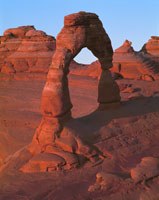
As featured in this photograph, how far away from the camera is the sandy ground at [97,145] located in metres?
6.22

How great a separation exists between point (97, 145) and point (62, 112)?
4.03ft

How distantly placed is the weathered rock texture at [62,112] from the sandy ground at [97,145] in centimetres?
27

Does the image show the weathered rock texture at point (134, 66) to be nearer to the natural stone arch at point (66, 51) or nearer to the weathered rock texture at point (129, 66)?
the weathered rock texture at point (129, 66)

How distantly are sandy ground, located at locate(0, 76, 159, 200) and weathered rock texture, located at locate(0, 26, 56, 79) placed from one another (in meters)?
7.65

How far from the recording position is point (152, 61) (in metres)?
21.0

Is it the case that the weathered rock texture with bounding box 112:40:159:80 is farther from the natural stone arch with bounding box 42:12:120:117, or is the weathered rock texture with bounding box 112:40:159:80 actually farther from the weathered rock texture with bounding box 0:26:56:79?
the natural stone arch with bounding box 42:12:120:117

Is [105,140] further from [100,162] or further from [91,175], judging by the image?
[91,175]

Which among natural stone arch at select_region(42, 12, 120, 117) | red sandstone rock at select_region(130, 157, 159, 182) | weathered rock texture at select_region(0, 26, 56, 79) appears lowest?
weathered rock texture at select_region(0, 26, 56, 79)

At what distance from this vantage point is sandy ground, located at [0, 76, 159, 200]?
6223mm

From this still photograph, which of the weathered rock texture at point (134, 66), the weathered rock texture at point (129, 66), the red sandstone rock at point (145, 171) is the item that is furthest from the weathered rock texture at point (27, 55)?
the red sandstone rock at point (145, 171)

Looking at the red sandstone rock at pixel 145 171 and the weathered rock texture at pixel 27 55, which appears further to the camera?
the weathered rock texture at pixel 27 55

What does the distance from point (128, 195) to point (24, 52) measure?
64.2 ft

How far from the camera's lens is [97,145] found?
324 inches

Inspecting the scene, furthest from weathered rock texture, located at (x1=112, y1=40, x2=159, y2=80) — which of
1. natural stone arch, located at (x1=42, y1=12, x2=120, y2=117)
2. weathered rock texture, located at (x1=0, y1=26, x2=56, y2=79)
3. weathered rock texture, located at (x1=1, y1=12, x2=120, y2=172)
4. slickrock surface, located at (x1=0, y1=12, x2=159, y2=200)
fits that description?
weathered rock texture, located at (x1=1, y1=12, x2=120, y2=172)
